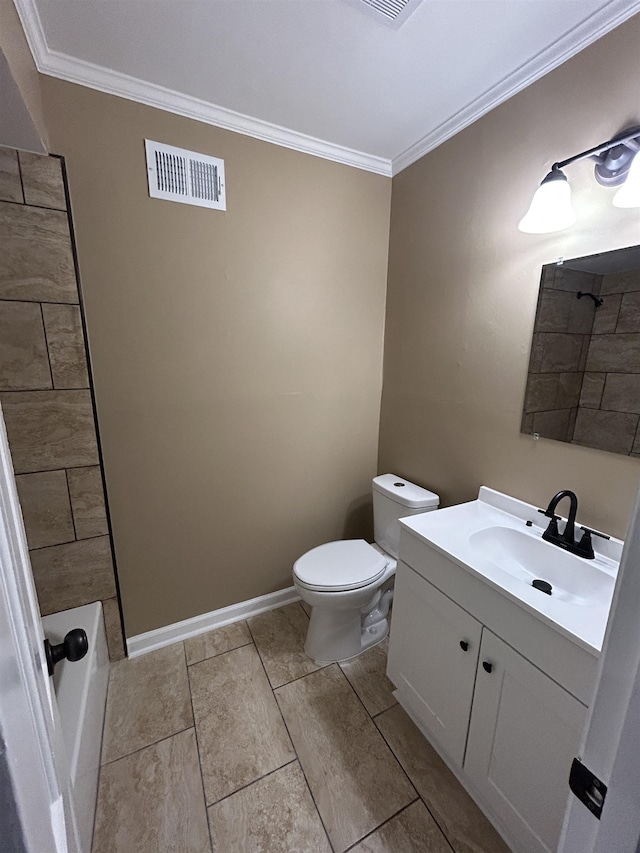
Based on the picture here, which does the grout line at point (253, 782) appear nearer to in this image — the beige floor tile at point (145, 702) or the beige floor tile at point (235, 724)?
the beige floor tile at point (235, 724)

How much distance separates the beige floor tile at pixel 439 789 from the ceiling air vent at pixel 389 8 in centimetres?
242

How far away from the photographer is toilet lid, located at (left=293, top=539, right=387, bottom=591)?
1571 millimetres

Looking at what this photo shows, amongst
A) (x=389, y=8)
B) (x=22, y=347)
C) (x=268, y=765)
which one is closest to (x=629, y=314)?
(x=389, y=8)

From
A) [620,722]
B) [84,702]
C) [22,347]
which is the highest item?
[22,347]

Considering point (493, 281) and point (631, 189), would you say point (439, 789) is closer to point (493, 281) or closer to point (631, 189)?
point (493, 281)

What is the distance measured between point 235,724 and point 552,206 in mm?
2163

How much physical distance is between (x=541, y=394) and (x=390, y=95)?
130 cm

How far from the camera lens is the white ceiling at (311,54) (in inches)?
42.6

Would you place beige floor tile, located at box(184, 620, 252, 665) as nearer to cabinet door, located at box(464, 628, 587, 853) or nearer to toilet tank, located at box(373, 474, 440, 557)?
toilet tank, located at box(373, 474, 440, 557)

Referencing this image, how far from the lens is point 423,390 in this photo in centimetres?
185

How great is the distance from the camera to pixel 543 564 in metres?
1.27

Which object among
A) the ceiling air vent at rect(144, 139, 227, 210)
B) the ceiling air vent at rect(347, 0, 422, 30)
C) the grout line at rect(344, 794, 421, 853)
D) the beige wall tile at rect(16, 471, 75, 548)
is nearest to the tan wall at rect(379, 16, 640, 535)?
the ceiling air vent at rect(347, 0, 422, 30)

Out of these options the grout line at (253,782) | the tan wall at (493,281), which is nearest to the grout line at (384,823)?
the grout line at (253,782)

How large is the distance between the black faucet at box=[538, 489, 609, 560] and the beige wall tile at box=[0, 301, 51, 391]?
1891mm
